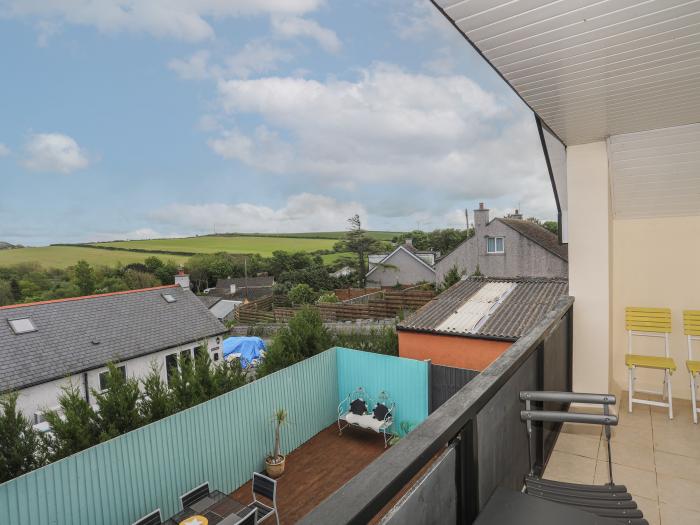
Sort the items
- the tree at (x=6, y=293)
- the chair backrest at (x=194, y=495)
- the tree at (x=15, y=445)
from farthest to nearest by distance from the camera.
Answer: the tree at (x=6, y=293), the tree at (x=15, y=445), the chair backrest at (x=194, y=495)

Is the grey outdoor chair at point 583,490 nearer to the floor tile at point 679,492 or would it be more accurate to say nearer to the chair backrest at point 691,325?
the floor tile at point 679,492

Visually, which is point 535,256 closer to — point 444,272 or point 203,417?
point 444,272

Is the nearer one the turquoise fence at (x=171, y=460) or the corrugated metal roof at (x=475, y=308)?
the turquoise fence at (x=171, y=460)

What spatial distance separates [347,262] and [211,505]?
38.5m

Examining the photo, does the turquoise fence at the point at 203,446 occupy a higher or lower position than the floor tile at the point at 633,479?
lower

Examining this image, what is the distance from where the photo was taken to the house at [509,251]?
20859 millimetres

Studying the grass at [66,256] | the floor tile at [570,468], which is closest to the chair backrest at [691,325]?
the floor tile at [570,468]

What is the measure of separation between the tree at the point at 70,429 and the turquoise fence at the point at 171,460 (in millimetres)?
1005

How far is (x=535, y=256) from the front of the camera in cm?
2088

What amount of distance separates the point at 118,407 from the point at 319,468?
3.13 m

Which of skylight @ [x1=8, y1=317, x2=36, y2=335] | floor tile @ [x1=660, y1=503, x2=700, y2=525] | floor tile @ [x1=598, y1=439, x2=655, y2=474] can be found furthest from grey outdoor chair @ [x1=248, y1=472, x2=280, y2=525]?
skylight @ [x1=8, y1=317, x2=36, y2=335]

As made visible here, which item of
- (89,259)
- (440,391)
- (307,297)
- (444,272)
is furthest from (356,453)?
(89,259)

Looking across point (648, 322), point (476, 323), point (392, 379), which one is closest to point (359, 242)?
point (476, 323)

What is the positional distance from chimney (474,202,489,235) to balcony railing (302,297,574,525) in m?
20.8
